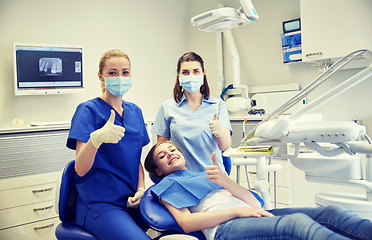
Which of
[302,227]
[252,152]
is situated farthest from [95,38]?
[302,227]

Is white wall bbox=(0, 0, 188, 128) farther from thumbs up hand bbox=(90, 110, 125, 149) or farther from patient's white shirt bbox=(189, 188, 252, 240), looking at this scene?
patient's white shirt bbox=(189, 188, 252, 240)

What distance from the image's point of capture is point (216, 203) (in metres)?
1.42

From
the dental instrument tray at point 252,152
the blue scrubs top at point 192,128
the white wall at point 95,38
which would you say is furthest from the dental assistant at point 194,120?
the white wall at point 95,38

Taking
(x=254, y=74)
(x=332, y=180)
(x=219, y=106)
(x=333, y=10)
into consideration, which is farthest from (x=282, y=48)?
(x=332, y=180)

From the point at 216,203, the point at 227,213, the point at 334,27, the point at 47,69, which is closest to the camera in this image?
the point at 227,213

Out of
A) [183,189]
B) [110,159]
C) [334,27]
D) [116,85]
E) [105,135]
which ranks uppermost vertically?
[334,27]

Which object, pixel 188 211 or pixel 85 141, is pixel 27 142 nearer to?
pixel 85 141

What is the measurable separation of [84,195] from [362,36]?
2.10 meters

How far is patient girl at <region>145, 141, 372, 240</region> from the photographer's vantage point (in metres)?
1.15

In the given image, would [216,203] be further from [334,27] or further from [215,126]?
[334,27]

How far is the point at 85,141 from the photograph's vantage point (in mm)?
1551

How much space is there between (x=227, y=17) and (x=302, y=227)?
1.05 meters

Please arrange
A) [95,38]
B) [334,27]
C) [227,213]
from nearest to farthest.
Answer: [227,213]
[334,27]
[95,38]

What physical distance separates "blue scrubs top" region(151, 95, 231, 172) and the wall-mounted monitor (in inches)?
58.4
